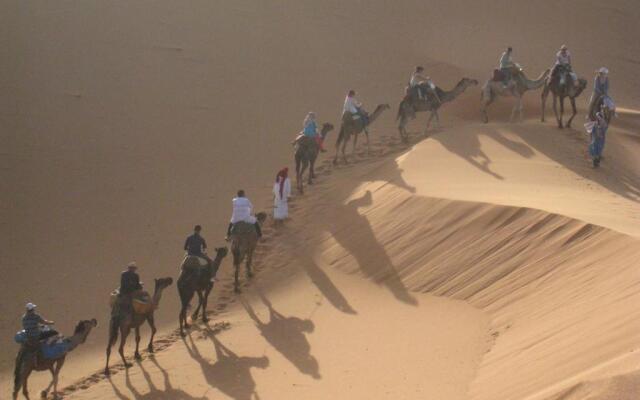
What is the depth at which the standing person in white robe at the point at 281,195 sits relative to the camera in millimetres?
20944

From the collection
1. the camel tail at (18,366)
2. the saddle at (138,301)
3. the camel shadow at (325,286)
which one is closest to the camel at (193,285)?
the saddle at (138,301)

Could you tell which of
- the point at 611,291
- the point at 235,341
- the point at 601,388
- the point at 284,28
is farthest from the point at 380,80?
the point at 601,388

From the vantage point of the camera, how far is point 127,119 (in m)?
28.0

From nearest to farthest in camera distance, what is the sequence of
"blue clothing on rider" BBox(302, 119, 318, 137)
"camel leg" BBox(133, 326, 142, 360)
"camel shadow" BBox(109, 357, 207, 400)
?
"camel shadow" BBox(109, 357, 207, 400) → "camel leg" BBox(133, 326, 142, 360) → "blue clothing on rider" BBox(302, 119, 318, 137)

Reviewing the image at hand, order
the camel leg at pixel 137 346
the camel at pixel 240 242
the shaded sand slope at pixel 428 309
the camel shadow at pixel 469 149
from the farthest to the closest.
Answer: the camel shadow at pixel 469 149 → the camel at pixel 240 242 → the camel leg at pixel 137 346 → the shaded sand slope at pixel 428 309

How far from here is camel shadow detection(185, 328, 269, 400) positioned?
14.3 metres

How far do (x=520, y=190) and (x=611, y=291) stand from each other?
646cm

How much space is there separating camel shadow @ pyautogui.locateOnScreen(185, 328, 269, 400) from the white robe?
5543 millimetres

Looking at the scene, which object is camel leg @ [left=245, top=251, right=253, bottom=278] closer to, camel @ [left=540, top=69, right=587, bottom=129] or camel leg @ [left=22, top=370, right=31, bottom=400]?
camel leg @ [left=22, top=370, right=31, bottom=400]

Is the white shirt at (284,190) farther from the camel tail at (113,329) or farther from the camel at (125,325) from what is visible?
the camel tail at (113,329)

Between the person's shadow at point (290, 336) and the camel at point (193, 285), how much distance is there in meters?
0.87

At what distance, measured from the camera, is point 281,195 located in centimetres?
2114

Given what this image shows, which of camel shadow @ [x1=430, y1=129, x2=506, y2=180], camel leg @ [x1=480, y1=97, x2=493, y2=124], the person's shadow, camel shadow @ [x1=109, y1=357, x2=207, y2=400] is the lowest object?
camel shadow @ [x1=109, y1=357, x2=207, y2=400]

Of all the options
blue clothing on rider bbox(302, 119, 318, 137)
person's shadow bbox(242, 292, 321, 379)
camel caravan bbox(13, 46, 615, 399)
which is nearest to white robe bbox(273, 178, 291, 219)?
camel caravan bbox(13, 46, 615, 399)
